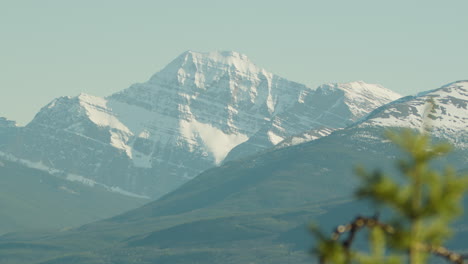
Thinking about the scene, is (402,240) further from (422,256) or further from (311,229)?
(311,229)

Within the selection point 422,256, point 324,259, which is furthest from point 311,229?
point 422,256

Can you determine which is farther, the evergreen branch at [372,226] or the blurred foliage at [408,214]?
the blurred foliage at [408,214]

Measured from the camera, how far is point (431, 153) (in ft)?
86.5

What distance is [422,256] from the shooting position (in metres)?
25.9

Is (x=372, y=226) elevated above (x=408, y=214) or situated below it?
below

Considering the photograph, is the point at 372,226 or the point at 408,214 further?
the point at 372,226

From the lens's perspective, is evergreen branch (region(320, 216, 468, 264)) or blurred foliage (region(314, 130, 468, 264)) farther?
blurred foliage (region(314, 130, 468, 264))

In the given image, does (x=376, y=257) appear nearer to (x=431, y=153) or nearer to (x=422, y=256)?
(x=422, y=256)

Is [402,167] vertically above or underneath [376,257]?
above

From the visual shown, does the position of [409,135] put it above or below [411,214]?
above

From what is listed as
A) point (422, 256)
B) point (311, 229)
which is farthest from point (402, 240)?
point (311, 229)

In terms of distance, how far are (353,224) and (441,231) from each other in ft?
6.48

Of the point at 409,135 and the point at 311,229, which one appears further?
the point at 409,135

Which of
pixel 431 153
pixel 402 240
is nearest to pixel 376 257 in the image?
pixel 402 240
